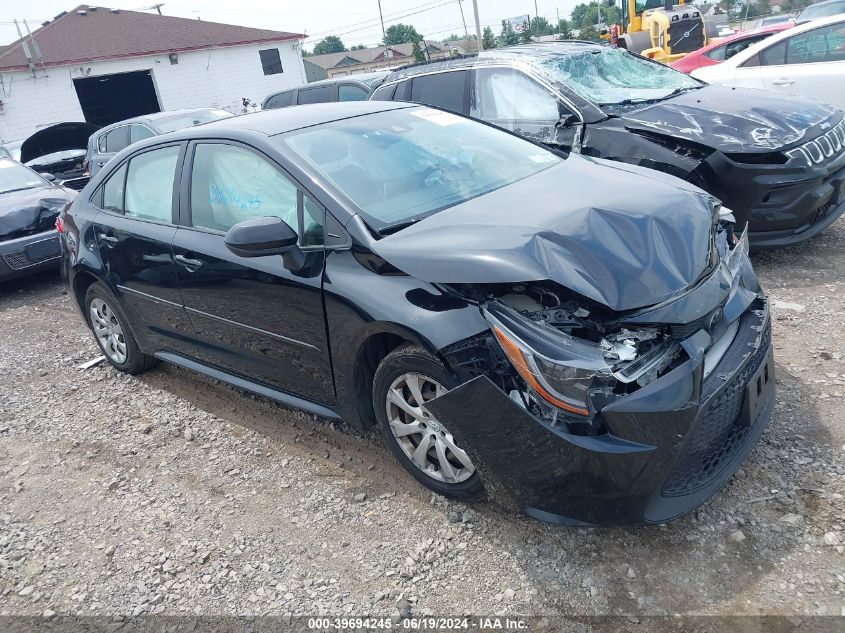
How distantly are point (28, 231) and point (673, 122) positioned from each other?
6702 millimetres

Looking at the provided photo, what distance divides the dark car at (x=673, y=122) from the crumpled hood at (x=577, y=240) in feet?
5.89

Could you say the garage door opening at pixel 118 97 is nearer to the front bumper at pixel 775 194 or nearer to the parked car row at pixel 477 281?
the parked car row at pixel 477 281

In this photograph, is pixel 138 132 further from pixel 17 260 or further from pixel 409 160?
pixel 409 160

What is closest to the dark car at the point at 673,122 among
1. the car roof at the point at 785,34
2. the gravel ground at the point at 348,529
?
the gravel ground at the point at 348,529

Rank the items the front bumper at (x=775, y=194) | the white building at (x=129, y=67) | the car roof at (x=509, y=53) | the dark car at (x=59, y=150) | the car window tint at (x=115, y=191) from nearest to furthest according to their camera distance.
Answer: the car window tint at (x=115, y=191) < the front bumper at (x=775, y=194) < the car roof at (x=509, y=53) < the dark car at (x=59, y=150) < the white building at (x=129, y=67)

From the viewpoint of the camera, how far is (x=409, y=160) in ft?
11.3

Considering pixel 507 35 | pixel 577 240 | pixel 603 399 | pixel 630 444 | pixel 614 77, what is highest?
pixel 507 35

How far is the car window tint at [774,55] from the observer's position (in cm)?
732

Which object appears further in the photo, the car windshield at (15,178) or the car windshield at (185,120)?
the car windshield at (185,120)

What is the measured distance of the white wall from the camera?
25.0 metres

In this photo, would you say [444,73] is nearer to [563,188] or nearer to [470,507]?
[563,188]

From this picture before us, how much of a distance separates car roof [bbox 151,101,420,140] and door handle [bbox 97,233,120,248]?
0.78 meters

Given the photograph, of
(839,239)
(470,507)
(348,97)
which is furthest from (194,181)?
(348,97)

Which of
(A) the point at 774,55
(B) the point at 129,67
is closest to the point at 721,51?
(A) the point at 774,55
